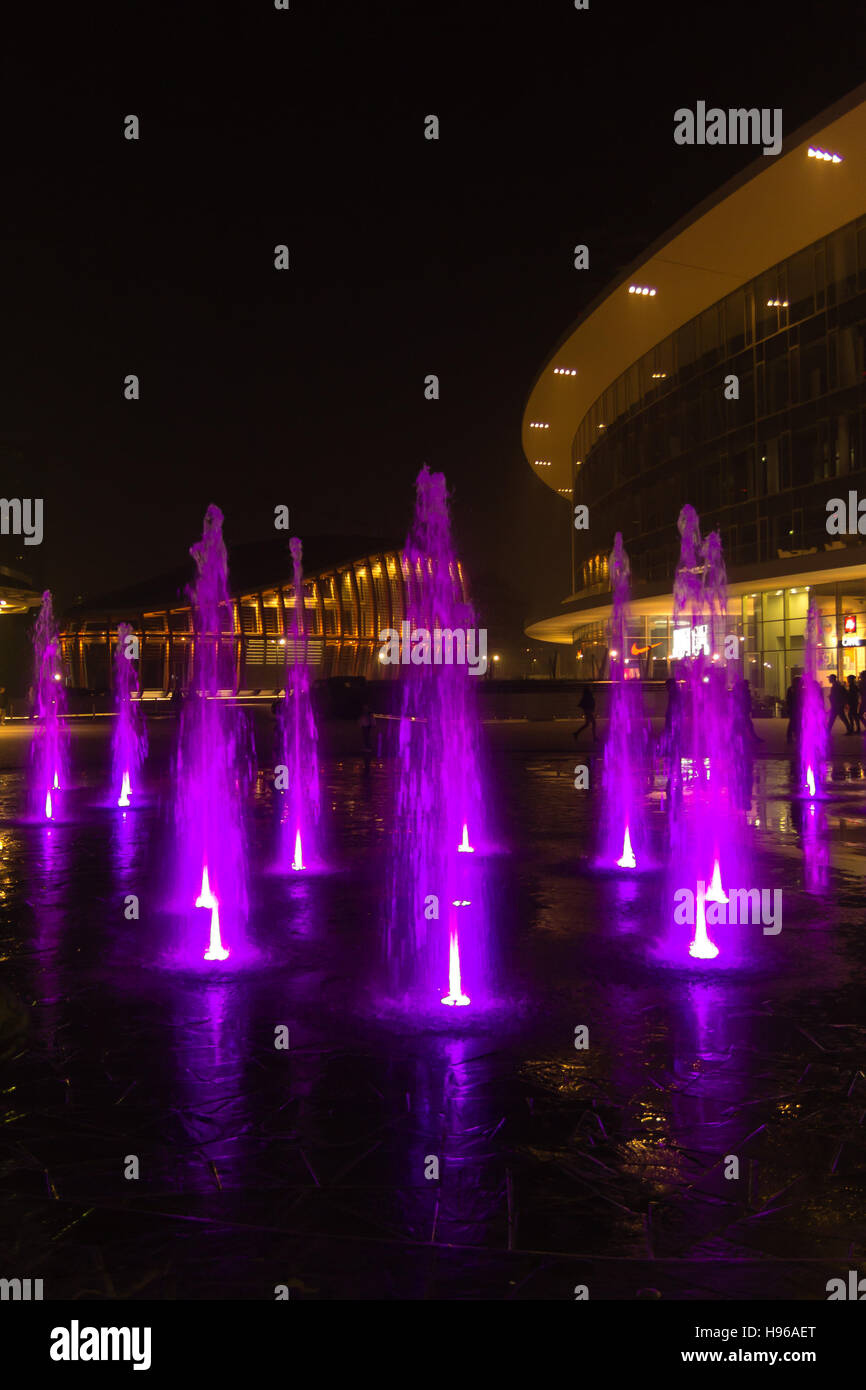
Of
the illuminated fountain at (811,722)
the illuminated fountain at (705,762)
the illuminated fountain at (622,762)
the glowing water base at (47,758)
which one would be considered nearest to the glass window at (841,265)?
the illuminated fountain at (705,762)

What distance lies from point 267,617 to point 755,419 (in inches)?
1949

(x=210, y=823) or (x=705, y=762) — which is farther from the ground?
(x=705, y=762)

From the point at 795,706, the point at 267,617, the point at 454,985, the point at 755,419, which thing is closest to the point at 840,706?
the point at 795,706

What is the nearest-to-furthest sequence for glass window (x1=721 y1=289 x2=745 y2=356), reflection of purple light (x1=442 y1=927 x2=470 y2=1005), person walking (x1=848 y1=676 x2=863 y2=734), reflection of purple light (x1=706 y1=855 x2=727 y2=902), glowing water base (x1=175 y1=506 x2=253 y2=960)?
reflection of purple light (x1=442 y1=927 x2=470 y2=1005)
glowing water base (x1=175 y1=506 x2=253 y2=960)
reflection of purple light (x1=706 y1=855 x2=727 y2=902)
person walking (x1=848 y1=676 x2=863 y2=734)
glass window (x1=721 y1=289 x2=745 y2=356)

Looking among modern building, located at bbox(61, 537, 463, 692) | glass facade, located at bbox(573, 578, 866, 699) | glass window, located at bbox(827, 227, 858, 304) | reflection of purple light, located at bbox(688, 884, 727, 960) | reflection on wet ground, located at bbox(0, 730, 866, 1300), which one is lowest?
reflection on wet ground, located at bbox(0, 730, 866, 1300)

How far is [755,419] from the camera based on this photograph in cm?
3650

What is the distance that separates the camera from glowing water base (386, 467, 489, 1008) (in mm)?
6376

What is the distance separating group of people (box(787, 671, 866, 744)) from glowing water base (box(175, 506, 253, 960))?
38.5 feet

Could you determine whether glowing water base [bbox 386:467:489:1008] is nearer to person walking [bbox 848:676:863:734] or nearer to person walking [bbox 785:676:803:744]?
person walking [bbox 785:676:803:744]

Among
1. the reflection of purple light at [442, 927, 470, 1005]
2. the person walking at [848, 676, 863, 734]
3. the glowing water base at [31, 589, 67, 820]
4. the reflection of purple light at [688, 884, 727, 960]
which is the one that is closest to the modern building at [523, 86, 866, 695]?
the person walking at [848, 676, 863, 734]

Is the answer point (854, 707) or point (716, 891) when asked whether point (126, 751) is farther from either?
point (716, 891)

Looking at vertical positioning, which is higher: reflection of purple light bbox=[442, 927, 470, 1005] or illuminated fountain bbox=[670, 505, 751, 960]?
illuminated fountain bbox=[670, 505, 751, 960]
